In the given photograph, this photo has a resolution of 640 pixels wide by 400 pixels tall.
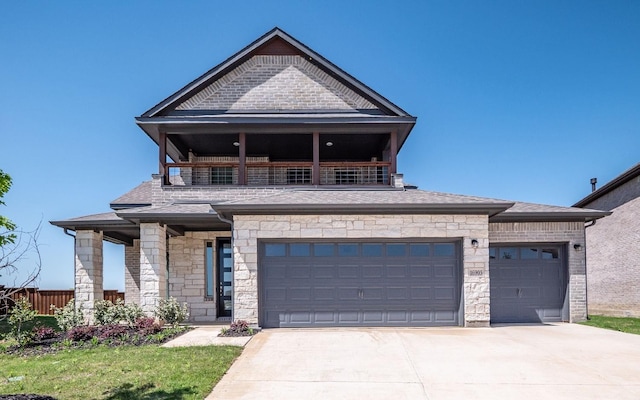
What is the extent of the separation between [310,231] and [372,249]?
1748 millimetres

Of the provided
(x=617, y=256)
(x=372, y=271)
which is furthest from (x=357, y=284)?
(x=617, y=256)

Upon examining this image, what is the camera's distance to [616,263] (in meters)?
17.6

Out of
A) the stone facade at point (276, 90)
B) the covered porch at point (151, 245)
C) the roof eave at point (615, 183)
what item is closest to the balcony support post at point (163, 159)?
the stone facade at point (276, 90)

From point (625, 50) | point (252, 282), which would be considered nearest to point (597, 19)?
point (625, 50)

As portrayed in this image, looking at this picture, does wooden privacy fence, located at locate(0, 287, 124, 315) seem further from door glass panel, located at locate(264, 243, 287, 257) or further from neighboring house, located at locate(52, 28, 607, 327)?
door glass panel, located at locate(264, 243, 287, 257)

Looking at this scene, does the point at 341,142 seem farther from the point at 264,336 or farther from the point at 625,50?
the point at 625,50

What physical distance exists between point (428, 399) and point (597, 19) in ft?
50.9

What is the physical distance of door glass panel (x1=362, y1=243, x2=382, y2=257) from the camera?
11.3 m

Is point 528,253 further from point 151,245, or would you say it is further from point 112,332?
point 112,332

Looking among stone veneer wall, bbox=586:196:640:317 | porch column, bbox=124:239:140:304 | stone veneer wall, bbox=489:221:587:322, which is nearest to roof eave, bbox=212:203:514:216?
stone veneer wall, bbox=489:221:587:322

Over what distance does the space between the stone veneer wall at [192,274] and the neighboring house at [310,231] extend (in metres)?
0.03

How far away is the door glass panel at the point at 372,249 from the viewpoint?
37.1 feet

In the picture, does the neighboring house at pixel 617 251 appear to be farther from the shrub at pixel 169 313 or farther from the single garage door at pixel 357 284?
the shrub at pixel 169 313

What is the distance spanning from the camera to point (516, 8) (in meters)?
14.1
